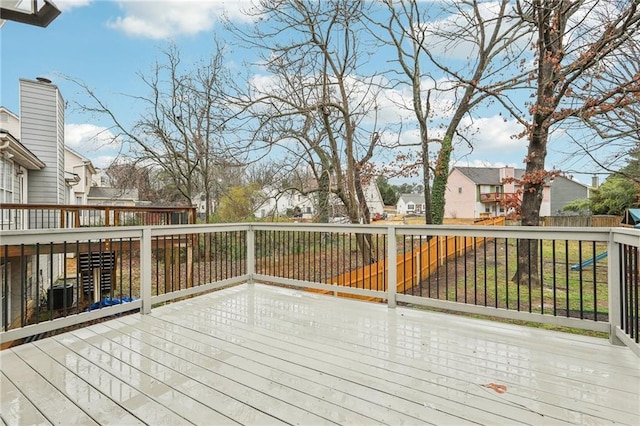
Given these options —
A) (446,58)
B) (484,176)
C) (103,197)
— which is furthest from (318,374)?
(484,176)

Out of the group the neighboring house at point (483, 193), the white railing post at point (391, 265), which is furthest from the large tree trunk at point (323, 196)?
the neighboring house at point (483, 193)

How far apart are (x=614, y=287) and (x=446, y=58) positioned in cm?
644

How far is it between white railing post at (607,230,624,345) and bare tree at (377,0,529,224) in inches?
184

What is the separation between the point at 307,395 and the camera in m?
1.96

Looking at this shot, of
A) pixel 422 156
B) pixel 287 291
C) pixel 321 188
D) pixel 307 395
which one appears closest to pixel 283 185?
pixel 321 188

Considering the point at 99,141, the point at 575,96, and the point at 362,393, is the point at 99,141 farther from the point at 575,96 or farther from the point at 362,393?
the point at 575,96

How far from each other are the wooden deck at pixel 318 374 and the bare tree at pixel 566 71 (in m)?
3.21

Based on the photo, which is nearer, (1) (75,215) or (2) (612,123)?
(2) (612,123)

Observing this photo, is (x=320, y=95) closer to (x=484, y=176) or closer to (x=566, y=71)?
(x=566, y=71)

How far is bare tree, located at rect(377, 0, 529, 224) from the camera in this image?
23.1 feet

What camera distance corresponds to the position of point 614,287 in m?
2.61

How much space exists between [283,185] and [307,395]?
7.05 m

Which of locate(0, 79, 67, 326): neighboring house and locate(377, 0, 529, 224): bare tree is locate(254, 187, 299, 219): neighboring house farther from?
locate(0, 79, 67, 326): neighboring house

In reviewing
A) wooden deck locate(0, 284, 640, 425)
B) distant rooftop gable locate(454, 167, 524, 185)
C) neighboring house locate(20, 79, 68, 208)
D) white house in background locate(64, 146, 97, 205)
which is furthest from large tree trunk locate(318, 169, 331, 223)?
distant rooftop gable locate(454, 167, 524, 185)
